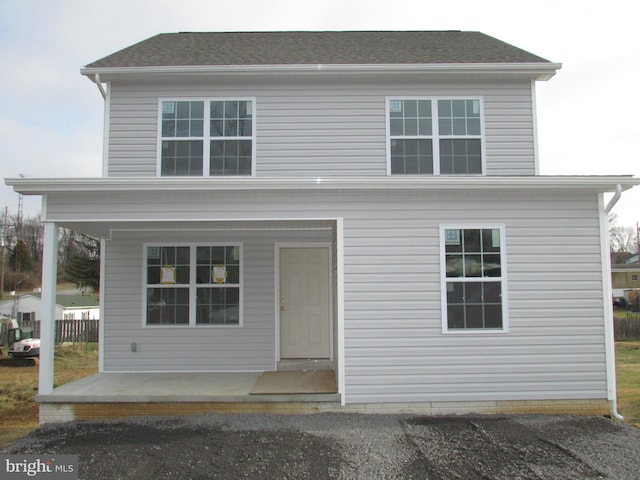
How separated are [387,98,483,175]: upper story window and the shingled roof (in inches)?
28.9

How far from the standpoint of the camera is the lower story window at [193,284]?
7.94m

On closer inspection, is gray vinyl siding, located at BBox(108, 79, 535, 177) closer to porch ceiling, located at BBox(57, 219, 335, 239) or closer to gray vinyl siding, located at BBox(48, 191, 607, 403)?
porch ceiling, located at BBox(57, 219, 335, 239)

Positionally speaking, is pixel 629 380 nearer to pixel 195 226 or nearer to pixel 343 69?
pixel 343 69

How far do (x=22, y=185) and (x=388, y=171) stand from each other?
16.9 ft

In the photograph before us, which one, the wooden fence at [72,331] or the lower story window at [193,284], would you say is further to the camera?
the wooden fence at [72,331]

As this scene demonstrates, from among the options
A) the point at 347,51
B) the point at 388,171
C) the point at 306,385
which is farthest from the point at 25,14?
the point at 306,385

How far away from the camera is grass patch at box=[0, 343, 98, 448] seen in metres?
6.23

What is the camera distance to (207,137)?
7742 mm

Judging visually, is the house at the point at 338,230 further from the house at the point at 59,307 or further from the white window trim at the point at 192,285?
the house at the point at 59,307

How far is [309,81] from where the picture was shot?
789 centimetres

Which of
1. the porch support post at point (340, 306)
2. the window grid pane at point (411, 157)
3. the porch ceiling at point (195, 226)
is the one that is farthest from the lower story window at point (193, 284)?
the window grid pane at point (411, 157)

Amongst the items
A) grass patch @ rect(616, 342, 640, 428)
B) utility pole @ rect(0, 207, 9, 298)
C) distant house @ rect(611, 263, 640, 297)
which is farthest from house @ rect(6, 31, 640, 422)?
distant house @ rect(611, 263, 640, 297)

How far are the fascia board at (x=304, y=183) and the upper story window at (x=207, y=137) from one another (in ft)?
5.93

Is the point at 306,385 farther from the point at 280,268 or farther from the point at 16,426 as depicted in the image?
the point at 16,426
